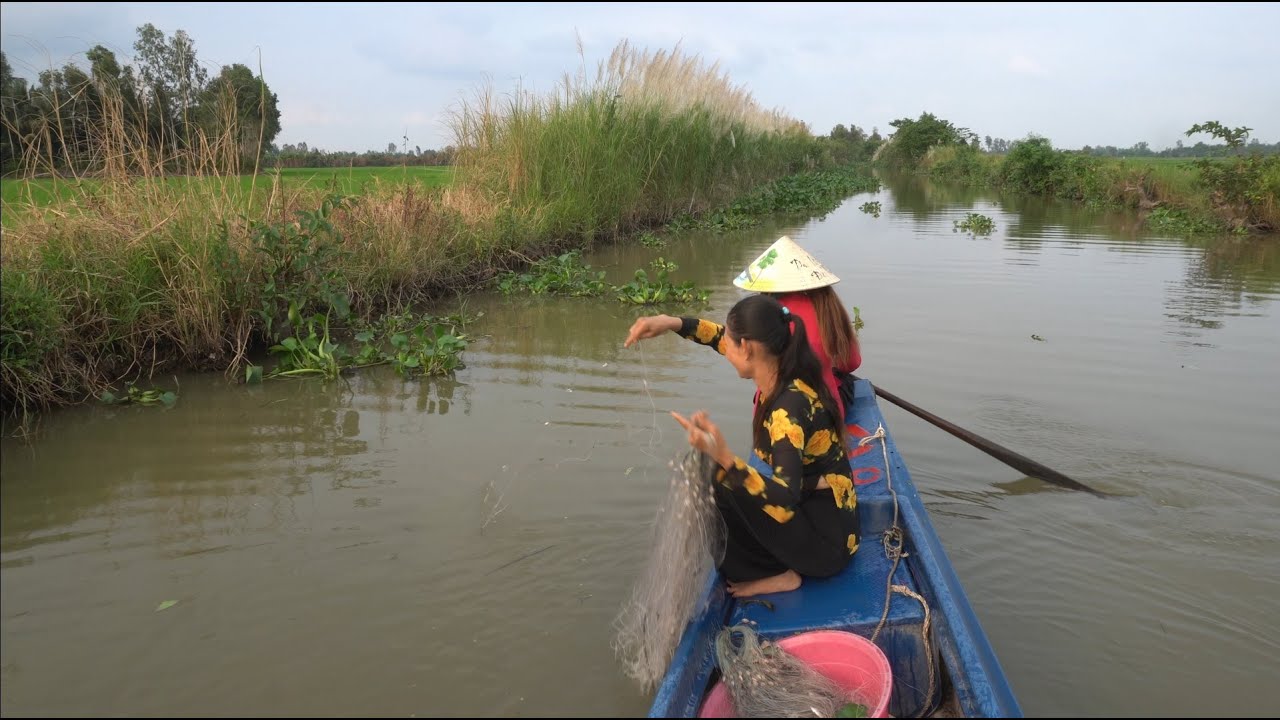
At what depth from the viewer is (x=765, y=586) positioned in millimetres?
2846

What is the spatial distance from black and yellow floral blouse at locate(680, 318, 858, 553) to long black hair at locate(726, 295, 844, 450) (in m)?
0.03

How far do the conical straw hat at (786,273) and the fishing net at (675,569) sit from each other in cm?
109

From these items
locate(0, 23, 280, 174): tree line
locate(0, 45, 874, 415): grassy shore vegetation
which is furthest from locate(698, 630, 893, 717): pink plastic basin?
locate(0, 23, 280, 174): tree line

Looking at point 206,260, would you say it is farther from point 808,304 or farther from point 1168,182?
point 1168,182

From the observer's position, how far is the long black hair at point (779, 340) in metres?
2.70

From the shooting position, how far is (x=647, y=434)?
16.2 feet

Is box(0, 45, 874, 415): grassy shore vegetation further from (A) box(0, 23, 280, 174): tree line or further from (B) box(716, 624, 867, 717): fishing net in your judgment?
(B) box(716, 624, 867, 717): fishing net

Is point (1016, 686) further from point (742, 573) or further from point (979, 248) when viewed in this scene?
point (979, 248)

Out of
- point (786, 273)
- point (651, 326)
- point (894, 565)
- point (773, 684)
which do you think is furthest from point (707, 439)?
point (786, 273)

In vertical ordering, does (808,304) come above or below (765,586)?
above

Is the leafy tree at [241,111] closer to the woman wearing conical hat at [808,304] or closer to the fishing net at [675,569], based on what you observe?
the woman wearing conical hat at [808,304]

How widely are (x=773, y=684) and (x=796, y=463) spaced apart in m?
0.66

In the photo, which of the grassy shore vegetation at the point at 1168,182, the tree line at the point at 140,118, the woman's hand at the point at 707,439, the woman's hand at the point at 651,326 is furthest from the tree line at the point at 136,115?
the grassy shore vegetation at the point at 1168,182

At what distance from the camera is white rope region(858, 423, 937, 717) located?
2.53 m
